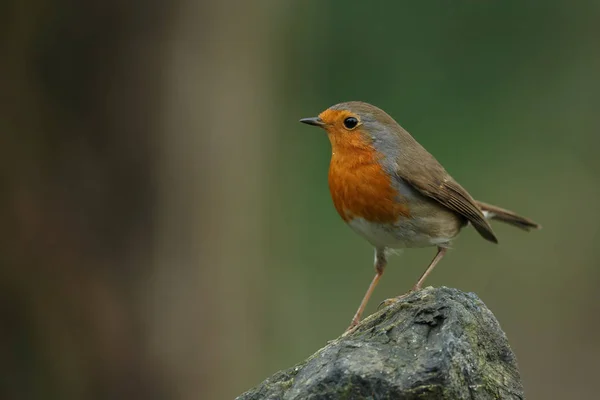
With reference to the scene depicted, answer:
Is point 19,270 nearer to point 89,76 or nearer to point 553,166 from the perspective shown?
point 89,76

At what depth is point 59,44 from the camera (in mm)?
5938

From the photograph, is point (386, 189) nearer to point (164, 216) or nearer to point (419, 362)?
point (419, 362)

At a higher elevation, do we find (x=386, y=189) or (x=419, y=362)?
(x=386, y=189)

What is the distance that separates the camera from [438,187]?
15.7ft

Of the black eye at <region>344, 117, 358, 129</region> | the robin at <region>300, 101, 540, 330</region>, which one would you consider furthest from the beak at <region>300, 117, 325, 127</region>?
the black eye at <region>344, 117, 358, 129</region>

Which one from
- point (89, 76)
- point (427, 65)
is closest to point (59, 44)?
point (89, 76)

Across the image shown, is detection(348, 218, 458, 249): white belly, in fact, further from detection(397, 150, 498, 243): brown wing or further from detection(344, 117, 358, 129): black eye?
detection(344, 117, 358, 129): black eye

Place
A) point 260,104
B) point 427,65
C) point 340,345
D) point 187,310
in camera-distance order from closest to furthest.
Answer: point 340,345
point 187,310
point 260,104
point 427,65

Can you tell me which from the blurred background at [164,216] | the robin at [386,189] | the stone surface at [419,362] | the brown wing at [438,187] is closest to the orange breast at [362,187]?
the robin at [386,189]

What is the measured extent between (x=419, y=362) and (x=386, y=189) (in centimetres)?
172

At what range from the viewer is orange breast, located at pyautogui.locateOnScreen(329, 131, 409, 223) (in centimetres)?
457

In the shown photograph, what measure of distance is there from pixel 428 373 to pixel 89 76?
3.75 m

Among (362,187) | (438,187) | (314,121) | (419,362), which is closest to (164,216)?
(314,121)

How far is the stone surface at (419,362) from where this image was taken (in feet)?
9.70
